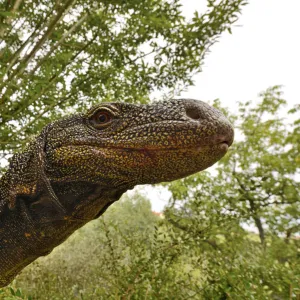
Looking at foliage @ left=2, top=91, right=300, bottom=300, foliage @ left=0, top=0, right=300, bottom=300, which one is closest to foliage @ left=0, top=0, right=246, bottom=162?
foliage @ left=0, top=0, right=300, bottom=300

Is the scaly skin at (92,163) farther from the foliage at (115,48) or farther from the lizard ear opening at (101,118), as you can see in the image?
the foliage at (115,48)

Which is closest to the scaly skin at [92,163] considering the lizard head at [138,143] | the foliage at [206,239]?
the lizard head at [138,143]

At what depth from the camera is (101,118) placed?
1.07m

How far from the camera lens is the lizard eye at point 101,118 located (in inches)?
41.5

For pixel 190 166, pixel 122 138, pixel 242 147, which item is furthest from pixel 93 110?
pixel 242 147

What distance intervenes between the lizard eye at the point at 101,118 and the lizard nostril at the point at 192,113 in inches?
12.0

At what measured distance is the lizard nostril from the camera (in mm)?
931

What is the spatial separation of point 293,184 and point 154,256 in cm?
427

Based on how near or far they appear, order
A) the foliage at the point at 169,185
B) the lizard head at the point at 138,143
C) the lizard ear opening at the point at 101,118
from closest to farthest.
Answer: the lizard head at the point at 138,143
the lizard ear opening at the point at 101,118
the foliage at the point at 169,185

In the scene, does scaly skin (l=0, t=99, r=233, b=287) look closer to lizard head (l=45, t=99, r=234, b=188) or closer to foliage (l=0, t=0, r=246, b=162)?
lizard head (l=45, t=99, r=234, b=188)

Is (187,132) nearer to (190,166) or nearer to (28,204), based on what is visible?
(190,166)

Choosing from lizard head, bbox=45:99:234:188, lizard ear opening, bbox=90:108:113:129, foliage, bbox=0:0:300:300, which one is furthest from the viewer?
foliage, bbox=0:0:300:300

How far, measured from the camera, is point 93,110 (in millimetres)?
1085

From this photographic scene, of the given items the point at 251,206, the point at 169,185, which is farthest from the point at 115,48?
the point at 251,206
